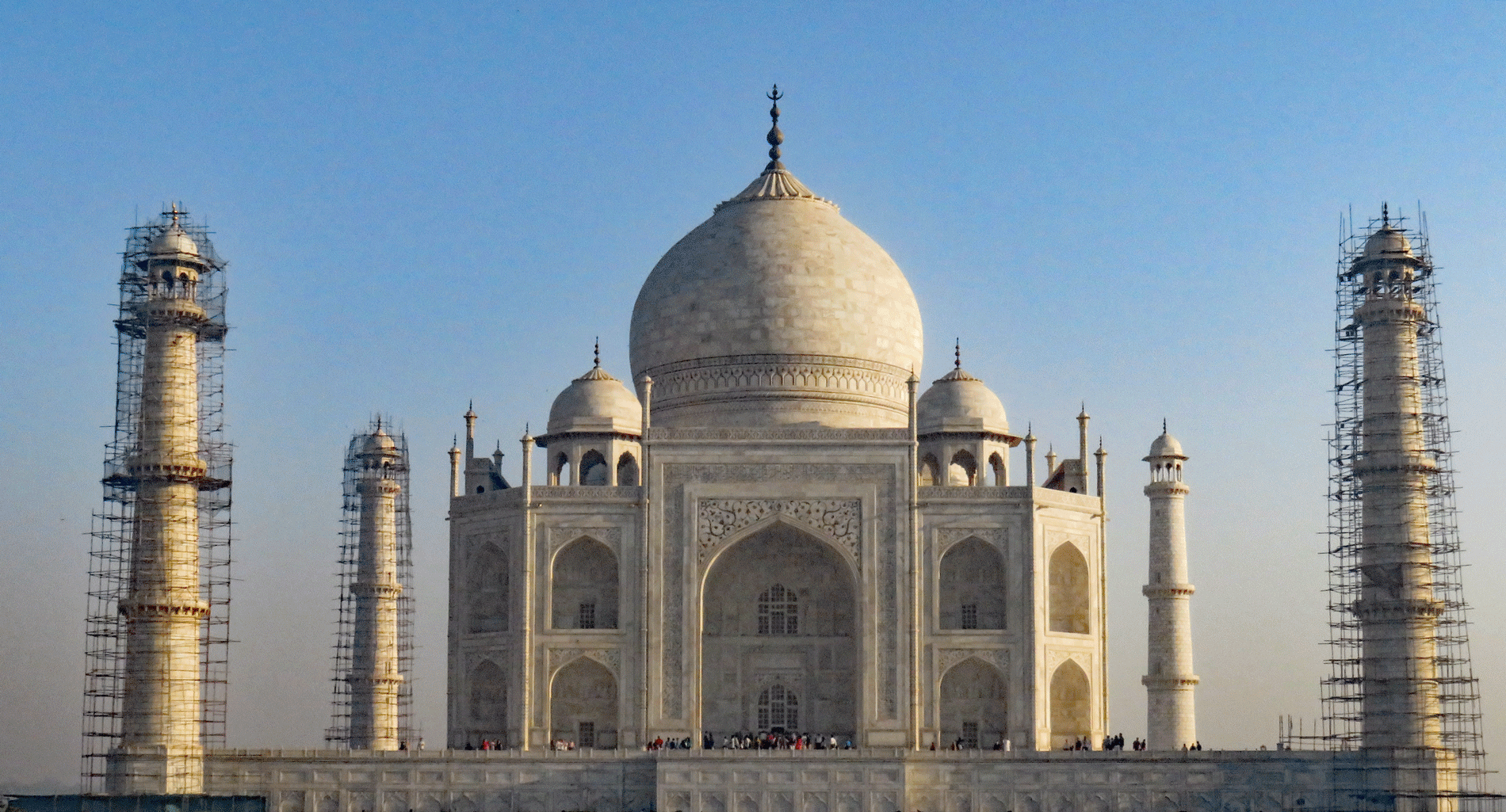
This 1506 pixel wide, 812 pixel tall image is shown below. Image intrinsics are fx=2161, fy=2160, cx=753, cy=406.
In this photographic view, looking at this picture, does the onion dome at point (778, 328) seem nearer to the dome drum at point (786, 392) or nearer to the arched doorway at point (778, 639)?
the dome drum at point (786, 392)

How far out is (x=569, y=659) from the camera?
34.1 m

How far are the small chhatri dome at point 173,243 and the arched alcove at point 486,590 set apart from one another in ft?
22.1

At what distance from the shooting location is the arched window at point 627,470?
36750 millimetres

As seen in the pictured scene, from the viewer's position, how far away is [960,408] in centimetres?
3622

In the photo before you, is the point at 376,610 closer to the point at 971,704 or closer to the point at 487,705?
the point at 487,705

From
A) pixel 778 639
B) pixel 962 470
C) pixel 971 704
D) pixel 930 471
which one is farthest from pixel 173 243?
Result: pixel 971 704

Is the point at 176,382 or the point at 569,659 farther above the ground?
the point at 176,382

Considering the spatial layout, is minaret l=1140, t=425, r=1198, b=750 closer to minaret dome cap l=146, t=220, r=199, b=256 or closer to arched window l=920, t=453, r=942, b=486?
arched window l=920, t=453, r=942, b=486

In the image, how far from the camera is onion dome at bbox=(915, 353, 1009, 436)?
118 ft

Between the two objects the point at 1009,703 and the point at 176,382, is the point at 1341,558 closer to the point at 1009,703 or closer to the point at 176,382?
the point at 1009,703

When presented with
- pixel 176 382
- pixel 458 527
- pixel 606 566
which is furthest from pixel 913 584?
pixel 176 382

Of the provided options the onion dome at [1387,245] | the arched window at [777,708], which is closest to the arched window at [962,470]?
the arched window at [777,708]

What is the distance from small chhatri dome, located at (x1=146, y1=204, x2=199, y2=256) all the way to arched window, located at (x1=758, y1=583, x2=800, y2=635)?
10552mm

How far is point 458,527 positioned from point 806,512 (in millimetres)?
5924
